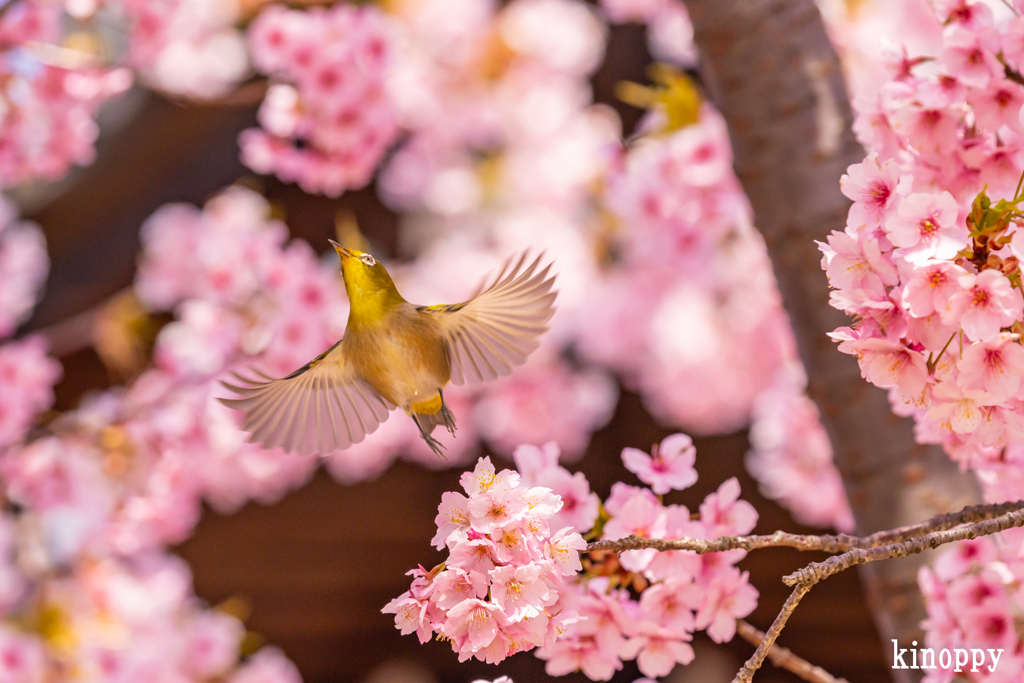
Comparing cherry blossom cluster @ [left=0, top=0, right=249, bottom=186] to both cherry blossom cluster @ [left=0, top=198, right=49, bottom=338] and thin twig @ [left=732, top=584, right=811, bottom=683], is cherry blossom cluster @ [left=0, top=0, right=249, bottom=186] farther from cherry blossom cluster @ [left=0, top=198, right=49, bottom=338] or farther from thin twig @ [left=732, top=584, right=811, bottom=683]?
thin twig @ [left=732, top=584, right=811, bottom=683]

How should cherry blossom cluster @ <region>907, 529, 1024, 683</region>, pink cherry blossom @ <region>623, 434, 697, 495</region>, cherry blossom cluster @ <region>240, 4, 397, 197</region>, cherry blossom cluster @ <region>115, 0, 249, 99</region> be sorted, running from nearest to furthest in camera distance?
pink cherry blossom @ <region>623, 434, 697, 495</region> → cherry blossom cluster @ <region>907, 529, 1024, 683</region> → cherry blossom cluster @ <region>240, 4, 397, 197</region> → cherry blossom cluster @ <region>115, 0, 249, 99</region>

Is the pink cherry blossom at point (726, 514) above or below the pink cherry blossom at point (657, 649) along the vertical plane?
above

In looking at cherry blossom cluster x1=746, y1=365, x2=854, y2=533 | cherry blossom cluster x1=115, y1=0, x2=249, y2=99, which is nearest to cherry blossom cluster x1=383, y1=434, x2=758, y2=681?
cherry blossom cluster x1=115, y1=0, x2=249, y2=99

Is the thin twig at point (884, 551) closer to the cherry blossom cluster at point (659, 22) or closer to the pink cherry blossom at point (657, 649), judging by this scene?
the pink cherry blossom at point (657, 649)

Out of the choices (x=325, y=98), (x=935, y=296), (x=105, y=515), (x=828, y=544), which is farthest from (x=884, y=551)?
(x=105, y=515)

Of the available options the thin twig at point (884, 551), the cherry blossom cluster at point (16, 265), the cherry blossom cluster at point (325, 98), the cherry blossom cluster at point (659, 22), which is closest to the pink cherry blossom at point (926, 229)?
the thin twig at point (884, 551)
